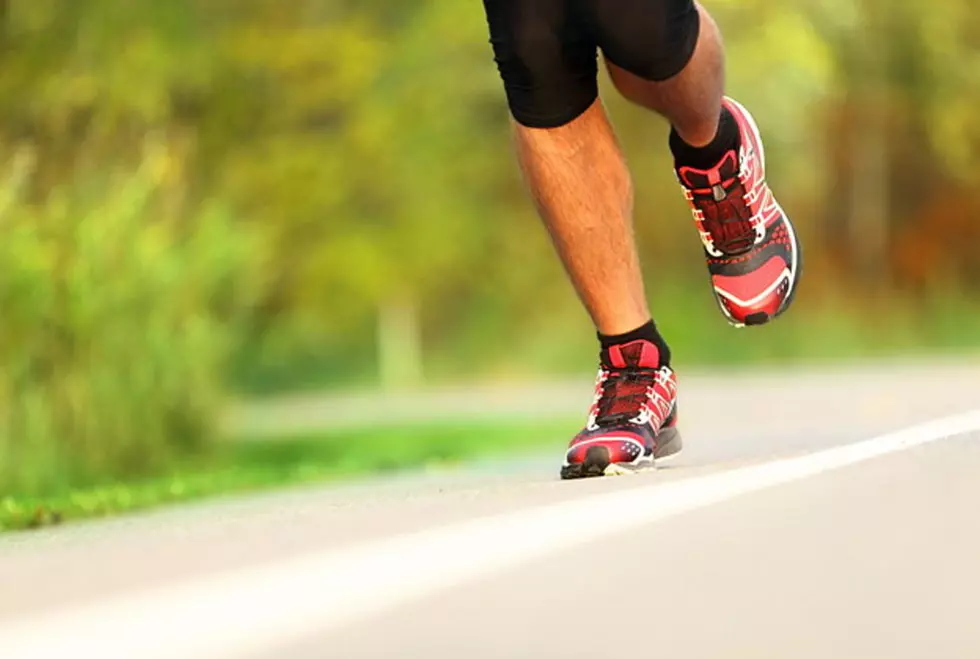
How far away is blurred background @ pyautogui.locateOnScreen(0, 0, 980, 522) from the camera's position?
28.6ft

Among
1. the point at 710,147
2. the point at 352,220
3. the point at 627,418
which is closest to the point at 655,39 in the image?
the point at 710,147

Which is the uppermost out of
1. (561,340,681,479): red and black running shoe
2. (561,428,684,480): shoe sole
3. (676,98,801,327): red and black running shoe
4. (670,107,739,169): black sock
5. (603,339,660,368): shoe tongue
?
(670,107,739,169): black sock

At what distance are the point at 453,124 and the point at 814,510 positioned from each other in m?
19.1

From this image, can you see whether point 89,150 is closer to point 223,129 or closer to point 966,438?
point 223,129

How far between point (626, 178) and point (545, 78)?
35cm

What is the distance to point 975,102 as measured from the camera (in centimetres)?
2470

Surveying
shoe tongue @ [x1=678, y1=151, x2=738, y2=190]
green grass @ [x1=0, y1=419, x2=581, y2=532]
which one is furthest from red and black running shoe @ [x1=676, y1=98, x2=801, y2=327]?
green grass @ [x1=0, y1=419, x2=581, y2=532]

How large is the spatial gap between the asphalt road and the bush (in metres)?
4.23

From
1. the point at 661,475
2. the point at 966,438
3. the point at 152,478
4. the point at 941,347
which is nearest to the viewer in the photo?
the point at 661,475

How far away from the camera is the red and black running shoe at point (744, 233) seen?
4.12 metres

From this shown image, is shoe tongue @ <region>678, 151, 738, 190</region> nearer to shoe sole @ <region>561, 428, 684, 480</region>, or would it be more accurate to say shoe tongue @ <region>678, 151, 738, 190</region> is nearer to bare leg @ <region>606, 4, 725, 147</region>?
bare leg @ <region>606, 4, 725, 147</region>

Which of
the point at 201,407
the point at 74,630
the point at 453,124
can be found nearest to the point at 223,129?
the point at 453,124

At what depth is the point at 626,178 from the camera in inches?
163

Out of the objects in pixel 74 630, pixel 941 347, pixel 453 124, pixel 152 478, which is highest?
pixel 453 124
